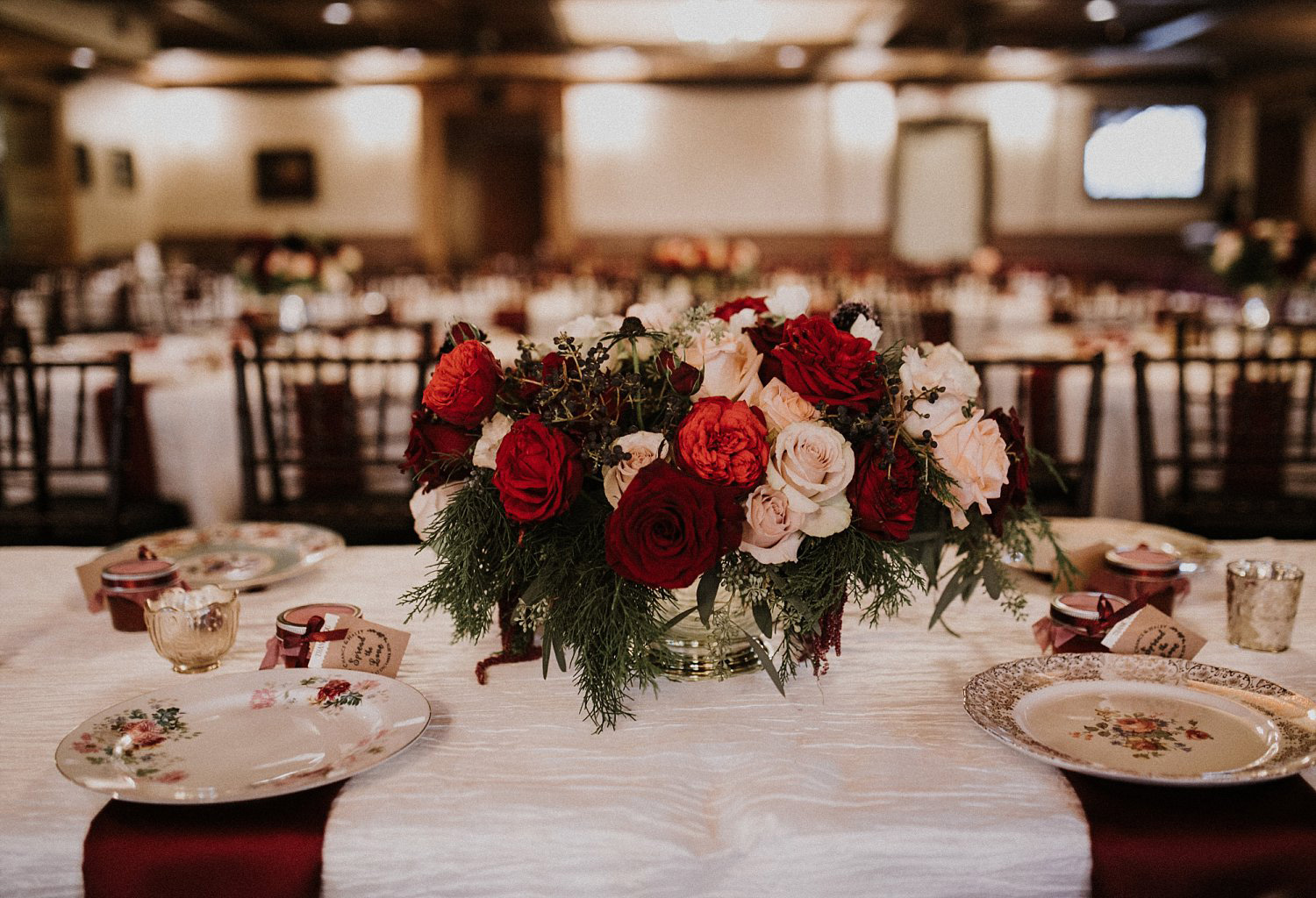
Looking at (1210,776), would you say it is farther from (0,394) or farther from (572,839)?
(0,394)

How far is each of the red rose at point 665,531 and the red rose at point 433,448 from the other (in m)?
0.22

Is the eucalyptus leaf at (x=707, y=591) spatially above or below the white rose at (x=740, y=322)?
below

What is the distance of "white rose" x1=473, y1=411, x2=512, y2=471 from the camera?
1.05 m

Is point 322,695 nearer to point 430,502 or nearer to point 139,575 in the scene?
point 430,502

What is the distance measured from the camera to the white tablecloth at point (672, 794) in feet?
2.87

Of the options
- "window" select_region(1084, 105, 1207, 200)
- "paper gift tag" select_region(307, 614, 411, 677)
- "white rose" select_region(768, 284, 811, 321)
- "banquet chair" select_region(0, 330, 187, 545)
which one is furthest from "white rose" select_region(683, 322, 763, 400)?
"window" select_region(1084, 105, 1207, 200)

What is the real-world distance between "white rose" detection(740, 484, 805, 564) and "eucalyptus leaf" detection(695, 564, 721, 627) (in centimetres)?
4

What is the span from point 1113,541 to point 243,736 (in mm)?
1308

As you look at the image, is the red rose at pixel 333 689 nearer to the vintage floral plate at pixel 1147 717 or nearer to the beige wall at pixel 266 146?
the vintage floral plate at pixel 1147 717

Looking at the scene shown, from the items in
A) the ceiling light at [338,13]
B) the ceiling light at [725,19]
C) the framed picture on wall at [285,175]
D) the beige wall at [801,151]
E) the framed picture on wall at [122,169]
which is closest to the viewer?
the ceiling light at [725,19]

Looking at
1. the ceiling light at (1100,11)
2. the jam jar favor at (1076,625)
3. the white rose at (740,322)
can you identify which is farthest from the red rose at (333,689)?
the ceiling light at (1100,11)

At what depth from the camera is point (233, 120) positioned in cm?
1300

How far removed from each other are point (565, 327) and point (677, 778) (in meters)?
0.49

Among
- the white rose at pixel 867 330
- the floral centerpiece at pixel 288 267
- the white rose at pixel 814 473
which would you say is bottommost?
the white rose at pixel 814 473
